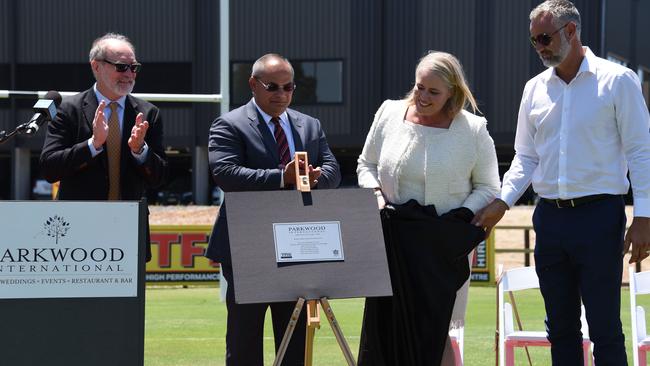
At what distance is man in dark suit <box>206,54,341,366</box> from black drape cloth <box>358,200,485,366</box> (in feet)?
1.42

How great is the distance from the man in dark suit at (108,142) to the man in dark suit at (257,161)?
379mm

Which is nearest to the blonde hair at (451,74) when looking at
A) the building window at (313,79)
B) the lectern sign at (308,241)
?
the lectern sign at (308,241)

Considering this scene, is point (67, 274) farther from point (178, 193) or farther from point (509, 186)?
point (178, 193)

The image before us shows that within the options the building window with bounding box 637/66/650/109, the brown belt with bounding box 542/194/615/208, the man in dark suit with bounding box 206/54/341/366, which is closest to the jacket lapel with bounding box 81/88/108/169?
the man in dark suit with bounding box 206/54/341/366

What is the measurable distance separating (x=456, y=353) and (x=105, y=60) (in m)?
2.40

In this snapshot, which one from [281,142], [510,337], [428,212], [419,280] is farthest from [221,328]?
[428,212]

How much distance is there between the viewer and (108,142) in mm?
5641

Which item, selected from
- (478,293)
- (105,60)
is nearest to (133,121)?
(105,60)

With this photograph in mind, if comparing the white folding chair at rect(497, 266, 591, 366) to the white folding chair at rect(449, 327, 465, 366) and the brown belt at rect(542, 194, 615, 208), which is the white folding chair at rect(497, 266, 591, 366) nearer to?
the white folding chair at rect(449, 327, 465, 366)

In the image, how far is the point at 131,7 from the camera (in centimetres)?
3406

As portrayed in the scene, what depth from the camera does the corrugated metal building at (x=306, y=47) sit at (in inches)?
1277

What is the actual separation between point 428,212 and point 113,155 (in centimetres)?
167

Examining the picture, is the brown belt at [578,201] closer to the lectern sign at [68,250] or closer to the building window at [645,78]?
the lectern sign at [68,250]

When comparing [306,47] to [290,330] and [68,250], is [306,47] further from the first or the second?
[290,330]
